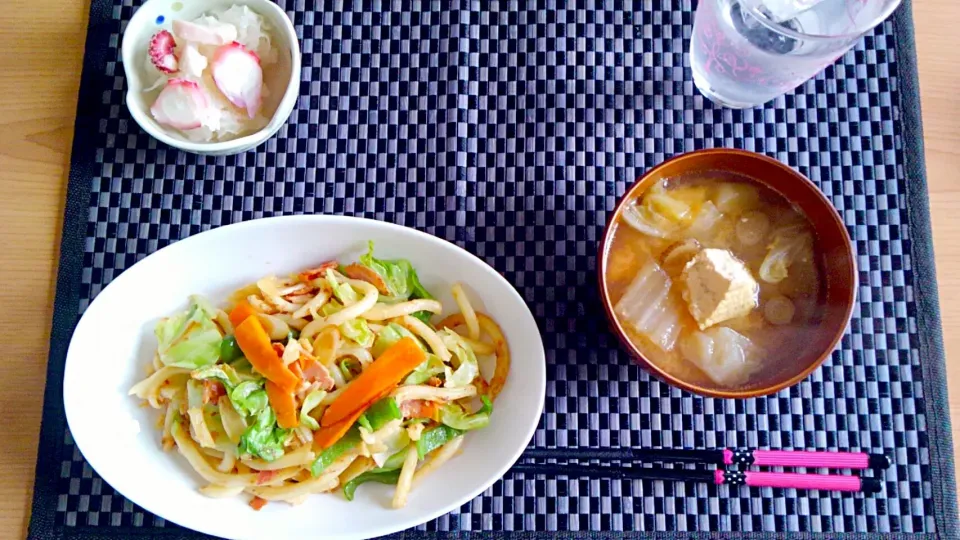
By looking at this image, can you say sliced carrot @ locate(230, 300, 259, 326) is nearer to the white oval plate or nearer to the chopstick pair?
the white oval plate

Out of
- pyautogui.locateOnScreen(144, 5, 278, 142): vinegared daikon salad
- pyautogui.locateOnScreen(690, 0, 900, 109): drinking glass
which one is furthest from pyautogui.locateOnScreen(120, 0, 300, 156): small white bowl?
pyautogui.locateOnScreen(690, 0, 900, 109): drinking glass

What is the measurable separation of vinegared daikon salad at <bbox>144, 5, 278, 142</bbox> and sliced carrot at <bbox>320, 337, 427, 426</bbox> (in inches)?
20.8

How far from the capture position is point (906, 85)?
59.1 inches

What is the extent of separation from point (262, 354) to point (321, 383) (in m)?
0.11

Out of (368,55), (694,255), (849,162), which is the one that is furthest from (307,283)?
(849,162)

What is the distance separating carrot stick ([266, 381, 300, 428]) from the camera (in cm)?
122

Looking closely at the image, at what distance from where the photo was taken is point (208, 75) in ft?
4.42

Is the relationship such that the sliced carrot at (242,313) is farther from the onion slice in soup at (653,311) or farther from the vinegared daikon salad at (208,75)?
the onion slice in soup at (653,311)

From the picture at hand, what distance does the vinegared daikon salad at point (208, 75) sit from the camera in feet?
4.36

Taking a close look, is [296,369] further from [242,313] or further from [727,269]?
[727,269]

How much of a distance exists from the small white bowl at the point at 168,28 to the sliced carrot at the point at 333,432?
1.79 feet

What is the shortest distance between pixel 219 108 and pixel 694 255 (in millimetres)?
886

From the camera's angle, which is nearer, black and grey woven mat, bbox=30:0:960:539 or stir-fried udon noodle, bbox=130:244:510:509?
stir-fried udon noodle, bbox=130:244:510:509

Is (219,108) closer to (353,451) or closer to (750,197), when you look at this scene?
(353,451)
